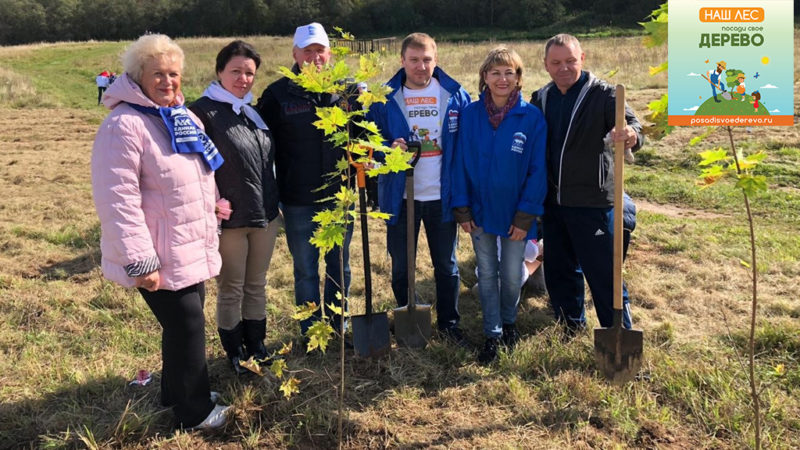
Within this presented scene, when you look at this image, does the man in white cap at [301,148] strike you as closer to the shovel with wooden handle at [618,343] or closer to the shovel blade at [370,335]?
the shovel blade at [370,335]

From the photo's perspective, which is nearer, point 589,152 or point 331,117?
point 331,117

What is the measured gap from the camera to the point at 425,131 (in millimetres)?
3301

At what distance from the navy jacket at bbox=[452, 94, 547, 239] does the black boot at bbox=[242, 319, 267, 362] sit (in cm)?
145

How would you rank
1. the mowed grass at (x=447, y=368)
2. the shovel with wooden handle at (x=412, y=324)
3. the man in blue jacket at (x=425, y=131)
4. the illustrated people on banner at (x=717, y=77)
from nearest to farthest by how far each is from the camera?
the illustrated people on banner at (x=717, y=77), the mowed grass at (x=447, y=368), the man in blue jacket at (x=425, y=131), the shovel with wooden handle at (x=412, y=324)

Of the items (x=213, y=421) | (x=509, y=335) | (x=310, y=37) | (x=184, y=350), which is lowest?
(x=213, y=421)

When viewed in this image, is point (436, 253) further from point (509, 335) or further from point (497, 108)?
point (497, 108)

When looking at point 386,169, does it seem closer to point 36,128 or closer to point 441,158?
point 441,158

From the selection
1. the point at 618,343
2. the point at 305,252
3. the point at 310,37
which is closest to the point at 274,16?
the point at 310,37

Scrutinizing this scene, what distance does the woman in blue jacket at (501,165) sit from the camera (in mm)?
3133

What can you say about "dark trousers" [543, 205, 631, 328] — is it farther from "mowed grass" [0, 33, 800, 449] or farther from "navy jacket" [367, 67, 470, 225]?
"navy jacket" [367, 67, 470, 225]

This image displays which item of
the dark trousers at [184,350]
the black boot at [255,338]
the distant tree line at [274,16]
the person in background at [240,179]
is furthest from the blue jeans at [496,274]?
the distant tree line at [274,16]

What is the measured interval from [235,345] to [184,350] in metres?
0.67

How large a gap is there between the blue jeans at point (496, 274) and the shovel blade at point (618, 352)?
605 millimetres

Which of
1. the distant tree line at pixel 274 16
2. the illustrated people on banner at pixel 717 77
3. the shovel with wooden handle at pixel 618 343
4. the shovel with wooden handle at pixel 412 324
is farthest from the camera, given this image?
the distant tree line at pixel 274 16
